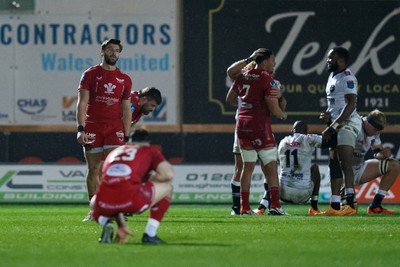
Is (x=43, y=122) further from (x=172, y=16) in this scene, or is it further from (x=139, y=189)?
(x=139, y=189)

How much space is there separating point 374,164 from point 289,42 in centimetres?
455

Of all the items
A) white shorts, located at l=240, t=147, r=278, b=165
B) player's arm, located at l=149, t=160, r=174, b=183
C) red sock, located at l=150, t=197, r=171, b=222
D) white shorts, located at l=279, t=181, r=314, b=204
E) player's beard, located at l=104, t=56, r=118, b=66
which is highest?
player's beard, located at l=104, t=56, r=118, b=66

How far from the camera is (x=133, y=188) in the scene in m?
9.77

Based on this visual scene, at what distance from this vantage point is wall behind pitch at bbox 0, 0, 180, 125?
66.4ft

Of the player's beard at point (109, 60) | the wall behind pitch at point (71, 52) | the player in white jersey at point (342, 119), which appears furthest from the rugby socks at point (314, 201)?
the wall behind pitch at point (71, 52)

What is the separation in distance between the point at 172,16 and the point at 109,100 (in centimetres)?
663

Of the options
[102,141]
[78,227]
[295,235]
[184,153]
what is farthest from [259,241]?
[184,153]

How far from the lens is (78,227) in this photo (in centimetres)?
1243

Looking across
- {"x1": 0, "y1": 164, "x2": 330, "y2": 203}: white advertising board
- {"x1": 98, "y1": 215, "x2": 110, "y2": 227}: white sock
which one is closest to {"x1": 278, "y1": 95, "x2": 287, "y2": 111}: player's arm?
{"x1": 0, "y1": 164, "x2": 330, "y2": 203}: white advertising board

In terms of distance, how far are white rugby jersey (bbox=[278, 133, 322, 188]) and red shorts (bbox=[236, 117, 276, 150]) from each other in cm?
91

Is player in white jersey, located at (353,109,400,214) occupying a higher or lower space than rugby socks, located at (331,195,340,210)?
higher

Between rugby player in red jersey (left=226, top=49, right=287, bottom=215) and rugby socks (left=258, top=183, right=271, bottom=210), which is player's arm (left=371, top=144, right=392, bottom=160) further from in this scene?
rugby player in red jersey (left=226, top=49, right=287, bottom=215)

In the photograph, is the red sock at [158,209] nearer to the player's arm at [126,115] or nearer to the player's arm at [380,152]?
the player's arm at [126,115]

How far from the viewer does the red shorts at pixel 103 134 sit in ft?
45.4
